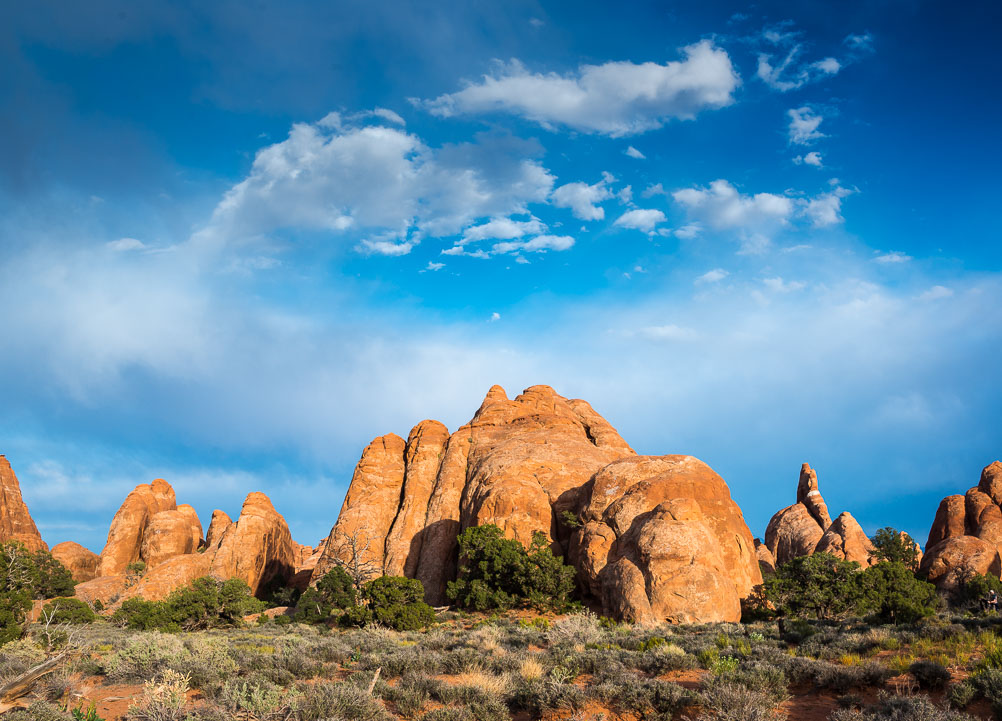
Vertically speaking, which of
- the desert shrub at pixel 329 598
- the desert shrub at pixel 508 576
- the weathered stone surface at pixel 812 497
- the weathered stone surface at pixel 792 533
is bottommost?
the desert shrub at pixel 329 598

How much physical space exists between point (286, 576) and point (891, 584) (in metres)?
55.0

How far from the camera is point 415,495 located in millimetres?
56125

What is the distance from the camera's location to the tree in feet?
176

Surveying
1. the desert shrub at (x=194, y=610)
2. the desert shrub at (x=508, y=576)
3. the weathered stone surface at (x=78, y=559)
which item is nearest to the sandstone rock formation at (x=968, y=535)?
the desert shrub at (x=508, y=576)

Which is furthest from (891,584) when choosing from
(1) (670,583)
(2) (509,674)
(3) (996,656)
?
(2) (509,674)

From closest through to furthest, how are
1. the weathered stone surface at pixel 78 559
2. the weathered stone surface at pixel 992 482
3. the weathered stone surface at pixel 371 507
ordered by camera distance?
the weathered stone surface at pixel 371 507
the weathered stone surface at pixel 992 482
the weathered stone surface at pixel 78 559

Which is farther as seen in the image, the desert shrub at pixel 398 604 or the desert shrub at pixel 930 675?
the desert shrub at pixel 398 604

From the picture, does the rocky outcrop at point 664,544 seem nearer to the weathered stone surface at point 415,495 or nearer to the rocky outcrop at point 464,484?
the rocky outcrop at point 464,484

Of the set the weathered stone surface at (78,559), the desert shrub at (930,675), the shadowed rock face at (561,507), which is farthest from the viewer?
the weathered stone surface at (78,559)

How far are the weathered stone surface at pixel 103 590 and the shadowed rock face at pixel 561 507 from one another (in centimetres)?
1855

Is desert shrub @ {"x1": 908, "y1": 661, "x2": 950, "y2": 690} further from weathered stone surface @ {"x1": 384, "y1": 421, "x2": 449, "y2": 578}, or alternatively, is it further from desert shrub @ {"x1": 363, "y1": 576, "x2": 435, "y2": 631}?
weathered stone surface @ {"x1": 384, "y1": 421, "x2": 449, "y2": 578}

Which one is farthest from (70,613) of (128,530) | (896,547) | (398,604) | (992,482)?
(992,482)

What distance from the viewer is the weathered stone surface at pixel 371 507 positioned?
52.3m

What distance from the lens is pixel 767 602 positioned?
35.1 metres
